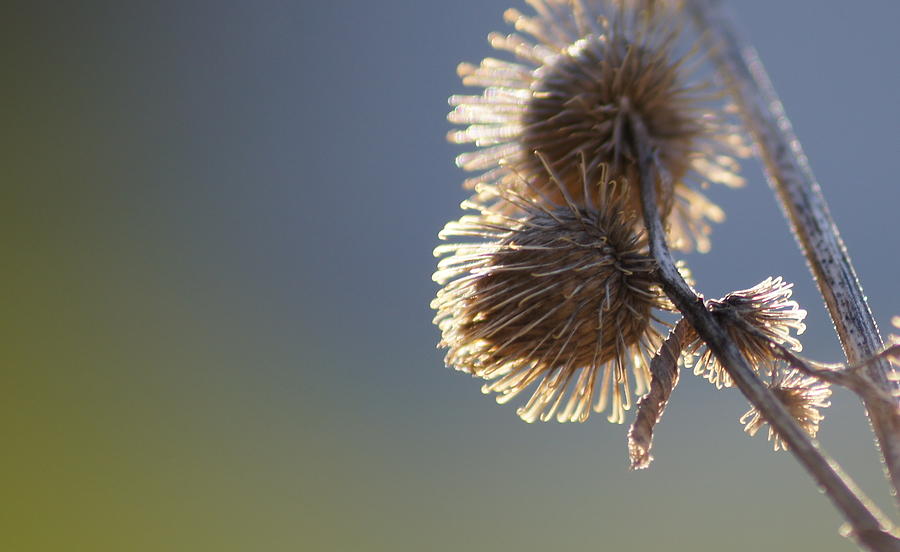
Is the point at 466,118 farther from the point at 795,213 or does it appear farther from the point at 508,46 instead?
the point at 795,213

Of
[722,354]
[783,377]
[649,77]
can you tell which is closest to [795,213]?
[722,354]

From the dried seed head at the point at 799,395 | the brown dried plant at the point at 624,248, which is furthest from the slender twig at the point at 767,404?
the dried seed head at the point at 799,395

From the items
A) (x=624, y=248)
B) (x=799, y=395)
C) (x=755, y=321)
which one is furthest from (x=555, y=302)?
Answer: (x=799, y=395)

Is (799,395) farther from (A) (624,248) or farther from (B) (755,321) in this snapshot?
(A) (624,248)

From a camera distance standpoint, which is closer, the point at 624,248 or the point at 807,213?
the point at 807,213

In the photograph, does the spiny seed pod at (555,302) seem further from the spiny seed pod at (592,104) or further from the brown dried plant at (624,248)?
the spiny seed pod at (592,104)

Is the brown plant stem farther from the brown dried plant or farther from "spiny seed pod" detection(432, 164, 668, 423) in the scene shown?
"spiny seed pod" detection(432, 164, 668, 423)

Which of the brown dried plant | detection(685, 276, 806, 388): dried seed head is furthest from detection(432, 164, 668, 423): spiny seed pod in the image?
detection(685, 276, 806, 388): dried seed head
